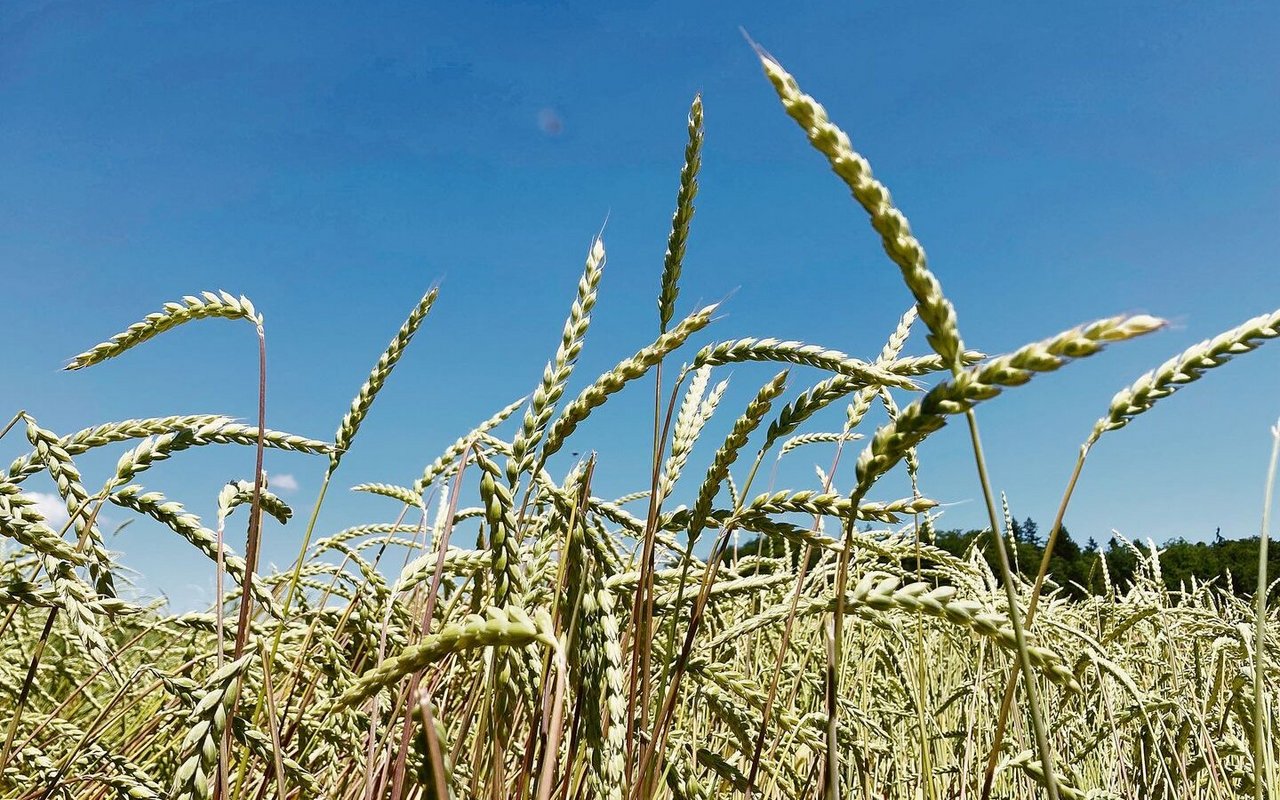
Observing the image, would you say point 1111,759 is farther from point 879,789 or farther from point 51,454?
→ point 51,454

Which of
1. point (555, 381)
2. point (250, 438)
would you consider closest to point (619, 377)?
point (555, 381)

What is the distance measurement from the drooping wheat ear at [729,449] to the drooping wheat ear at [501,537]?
393 millimetres

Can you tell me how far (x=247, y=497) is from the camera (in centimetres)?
190

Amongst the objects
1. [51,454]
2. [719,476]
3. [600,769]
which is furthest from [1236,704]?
[51,454]

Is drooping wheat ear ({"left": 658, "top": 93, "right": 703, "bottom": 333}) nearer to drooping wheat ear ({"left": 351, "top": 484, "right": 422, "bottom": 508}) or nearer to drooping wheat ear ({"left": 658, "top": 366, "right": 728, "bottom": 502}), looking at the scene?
drooping wheat ear ({"left": 658, "top": 366, "right": 728, "bottom": 502})

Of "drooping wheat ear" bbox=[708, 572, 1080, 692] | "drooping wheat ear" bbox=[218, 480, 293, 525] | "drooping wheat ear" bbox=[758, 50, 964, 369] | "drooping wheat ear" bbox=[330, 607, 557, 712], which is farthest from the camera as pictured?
"drooping wheat ear" bbox=[218, 480, 293, 525]

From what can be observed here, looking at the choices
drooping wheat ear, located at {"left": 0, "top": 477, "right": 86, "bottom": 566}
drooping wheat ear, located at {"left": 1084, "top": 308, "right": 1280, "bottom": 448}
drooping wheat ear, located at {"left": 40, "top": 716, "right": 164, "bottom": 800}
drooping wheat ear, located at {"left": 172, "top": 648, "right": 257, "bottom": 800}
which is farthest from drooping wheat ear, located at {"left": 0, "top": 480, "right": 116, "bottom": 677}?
drooping wheat ear, located at {"left": 1084, "top": 308, "right": 1280, "bottom": 448}

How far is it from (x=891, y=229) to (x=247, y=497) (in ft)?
5.28

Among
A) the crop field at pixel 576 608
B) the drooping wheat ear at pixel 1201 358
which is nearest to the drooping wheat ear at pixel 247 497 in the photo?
the crop field at pixel 576 608

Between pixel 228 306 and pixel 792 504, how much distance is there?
1048mm

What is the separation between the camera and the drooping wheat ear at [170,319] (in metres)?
1.54

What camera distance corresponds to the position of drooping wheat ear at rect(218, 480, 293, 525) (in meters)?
1.75

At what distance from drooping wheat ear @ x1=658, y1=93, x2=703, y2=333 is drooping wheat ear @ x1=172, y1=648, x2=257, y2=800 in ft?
3.02

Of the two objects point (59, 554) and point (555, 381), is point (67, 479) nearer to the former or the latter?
point (59, 554)
